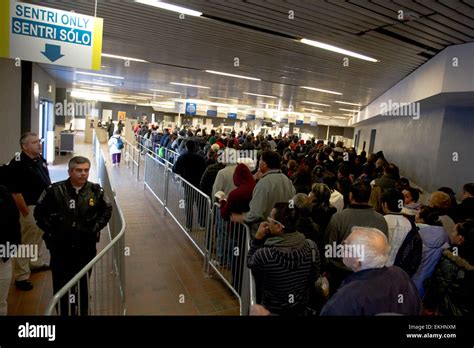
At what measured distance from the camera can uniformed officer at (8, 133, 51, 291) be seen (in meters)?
3.93

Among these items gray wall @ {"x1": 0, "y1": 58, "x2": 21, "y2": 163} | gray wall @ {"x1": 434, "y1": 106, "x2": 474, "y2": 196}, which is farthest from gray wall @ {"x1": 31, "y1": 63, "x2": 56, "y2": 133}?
gray wall @ {"x1": 434, "y1": 106, "x2": 474, "y2": 196}

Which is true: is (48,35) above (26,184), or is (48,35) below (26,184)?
above

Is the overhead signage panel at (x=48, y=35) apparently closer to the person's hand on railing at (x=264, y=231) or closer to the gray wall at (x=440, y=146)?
the person's hand on railing at (x=264, y=231)

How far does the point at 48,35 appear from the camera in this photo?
4.53 metres

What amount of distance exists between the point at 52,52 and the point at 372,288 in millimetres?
4869

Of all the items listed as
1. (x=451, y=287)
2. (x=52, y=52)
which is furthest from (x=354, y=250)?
(x=52, y=52)

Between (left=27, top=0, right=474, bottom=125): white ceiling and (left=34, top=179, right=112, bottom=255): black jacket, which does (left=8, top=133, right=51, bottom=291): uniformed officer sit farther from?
(left=27, top=0, right=474, bottom=125): white ceiling

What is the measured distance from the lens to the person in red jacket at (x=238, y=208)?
158 inches

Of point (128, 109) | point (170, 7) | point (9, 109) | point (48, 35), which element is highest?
point (170, 7)

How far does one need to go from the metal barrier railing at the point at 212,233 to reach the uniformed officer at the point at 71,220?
1600mm

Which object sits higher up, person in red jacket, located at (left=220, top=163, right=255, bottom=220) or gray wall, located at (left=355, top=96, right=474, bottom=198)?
gray wall, located at (left=355, top=96, right=474, bottom=198)

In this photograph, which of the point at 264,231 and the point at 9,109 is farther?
the point at 9,109

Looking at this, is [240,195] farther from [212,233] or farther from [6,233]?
[6,233]

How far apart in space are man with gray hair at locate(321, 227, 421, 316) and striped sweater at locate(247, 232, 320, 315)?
0.50 metres
